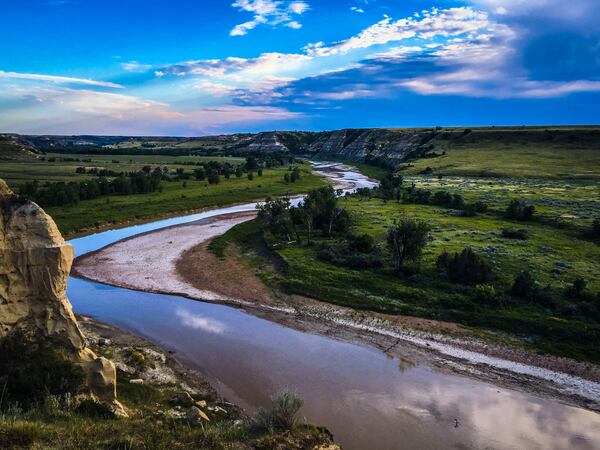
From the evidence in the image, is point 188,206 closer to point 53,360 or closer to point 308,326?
point 308,326

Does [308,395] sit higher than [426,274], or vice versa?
[426,274]

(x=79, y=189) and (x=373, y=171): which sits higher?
(x=373, y=171)

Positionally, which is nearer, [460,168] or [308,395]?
[308,395]

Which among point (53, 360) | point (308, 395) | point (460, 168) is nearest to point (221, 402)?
point (308, 395)

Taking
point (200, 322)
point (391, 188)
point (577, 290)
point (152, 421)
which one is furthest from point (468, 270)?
point (391, 188)

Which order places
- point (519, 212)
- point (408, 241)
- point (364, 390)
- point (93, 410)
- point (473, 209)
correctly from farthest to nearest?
point (473, 209) → point (519, 212) → point (408, 241) → point (364, 390) → point (93, 410)

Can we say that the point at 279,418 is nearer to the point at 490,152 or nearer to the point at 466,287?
the point at 466,287

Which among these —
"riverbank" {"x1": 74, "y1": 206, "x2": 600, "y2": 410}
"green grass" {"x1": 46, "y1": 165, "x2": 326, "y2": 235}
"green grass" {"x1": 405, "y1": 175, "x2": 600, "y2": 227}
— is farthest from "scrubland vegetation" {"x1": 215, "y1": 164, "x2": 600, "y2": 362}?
"green grass" {"x1": 46, "y1": 165, "x2": 326, "y2": 235}

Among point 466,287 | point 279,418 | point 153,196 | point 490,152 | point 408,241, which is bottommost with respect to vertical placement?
point 279,418
